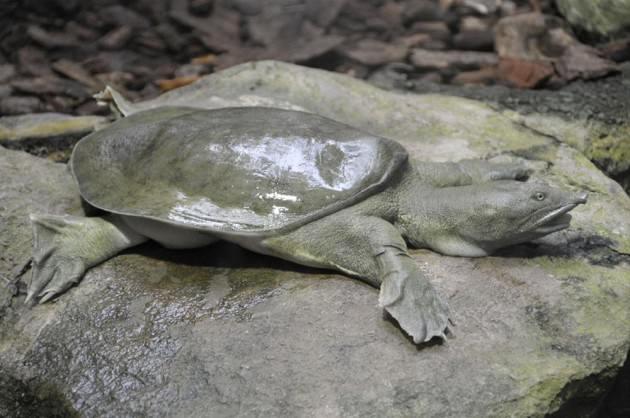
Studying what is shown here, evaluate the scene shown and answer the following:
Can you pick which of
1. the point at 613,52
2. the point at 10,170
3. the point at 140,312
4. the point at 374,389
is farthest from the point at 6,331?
the point at 613,52

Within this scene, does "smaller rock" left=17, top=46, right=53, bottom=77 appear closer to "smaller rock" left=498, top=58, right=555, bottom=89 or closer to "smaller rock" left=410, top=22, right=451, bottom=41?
"smaller rock" left=410, top=22, right=451, bottom=41

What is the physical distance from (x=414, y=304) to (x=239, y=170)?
29.8 inches

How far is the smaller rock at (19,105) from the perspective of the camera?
12.7 ft

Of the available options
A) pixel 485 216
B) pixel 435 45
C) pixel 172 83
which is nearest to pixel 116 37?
pixel 172 83

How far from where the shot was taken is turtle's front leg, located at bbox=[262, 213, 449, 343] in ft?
7.21

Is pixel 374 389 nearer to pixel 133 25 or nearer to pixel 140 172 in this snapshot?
pixel 140 172

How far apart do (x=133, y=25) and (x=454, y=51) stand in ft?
6.62

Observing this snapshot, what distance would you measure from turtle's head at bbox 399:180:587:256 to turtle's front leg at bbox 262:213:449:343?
0.15 meters

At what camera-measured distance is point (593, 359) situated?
2053mm

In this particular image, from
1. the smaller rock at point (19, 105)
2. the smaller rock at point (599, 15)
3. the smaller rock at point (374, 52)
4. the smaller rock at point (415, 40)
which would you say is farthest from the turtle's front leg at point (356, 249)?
the smaller rock at point (599, 15)

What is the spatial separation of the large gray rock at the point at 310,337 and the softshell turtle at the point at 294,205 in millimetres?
88

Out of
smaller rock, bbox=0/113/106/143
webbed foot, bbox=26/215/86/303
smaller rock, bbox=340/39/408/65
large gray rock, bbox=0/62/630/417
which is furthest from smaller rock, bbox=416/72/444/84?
webbed foot, bbox=26/215/86/303

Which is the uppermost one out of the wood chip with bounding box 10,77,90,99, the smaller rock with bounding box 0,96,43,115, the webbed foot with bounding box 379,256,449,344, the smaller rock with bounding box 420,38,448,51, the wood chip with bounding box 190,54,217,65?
the webbed foot with bounding box 379,256,449,344

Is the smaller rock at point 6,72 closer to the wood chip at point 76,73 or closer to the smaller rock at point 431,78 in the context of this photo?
the wood chip at point 76,73
